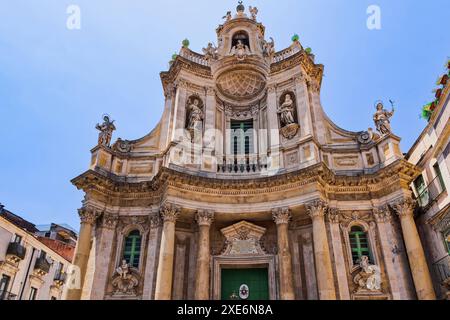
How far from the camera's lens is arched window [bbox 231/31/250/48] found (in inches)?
932

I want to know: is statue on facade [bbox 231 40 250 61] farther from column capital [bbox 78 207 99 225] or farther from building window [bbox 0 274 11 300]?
building window [bbox 0 274 11 300]

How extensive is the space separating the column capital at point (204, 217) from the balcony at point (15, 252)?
14.2m

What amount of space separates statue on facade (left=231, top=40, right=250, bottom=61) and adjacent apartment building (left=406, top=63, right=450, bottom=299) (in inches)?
384

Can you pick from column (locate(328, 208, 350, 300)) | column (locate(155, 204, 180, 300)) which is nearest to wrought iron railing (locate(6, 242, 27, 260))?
column (locate(155, 204, 180, 300))

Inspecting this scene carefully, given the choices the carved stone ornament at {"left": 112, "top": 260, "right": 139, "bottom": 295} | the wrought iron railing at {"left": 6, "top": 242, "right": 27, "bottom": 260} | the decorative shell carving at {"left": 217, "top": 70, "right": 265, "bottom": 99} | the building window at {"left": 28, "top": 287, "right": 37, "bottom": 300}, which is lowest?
the carved stone ornament at {"left": 112, "top": 260, "right": 139, "bottom": 295}

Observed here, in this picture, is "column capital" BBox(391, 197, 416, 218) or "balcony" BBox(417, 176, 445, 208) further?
"balcony" BBox(417, 176, 445, 208)

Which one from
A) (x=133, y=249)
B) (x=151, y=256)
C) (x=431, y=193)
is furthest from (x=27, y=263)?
(x=431, y=193)

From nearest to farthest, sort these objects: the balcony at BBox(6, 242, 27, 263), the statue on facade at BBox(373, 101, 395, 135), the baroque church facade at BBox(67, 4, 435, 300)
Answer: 1. the baroque church facade at BBox(67, 4, 435, 300)
2. the statue on facade at BBox(373, 101, 395, 135)
3. the balcony at BBox(6, 242, 27, 263)

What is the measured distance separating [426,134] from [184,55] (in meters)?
13.5

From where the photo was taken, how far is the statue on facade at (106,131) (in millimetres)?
18375

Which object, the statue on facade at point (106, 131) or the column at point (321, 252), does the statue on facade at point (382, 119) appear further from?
the statue on facade at point (106, 131)

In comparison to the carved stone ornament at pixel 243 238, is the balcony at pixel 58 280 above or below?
above

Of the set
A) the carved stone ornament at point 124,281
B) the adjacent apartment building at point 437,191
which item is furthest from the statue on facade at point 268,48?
the carved stone ornament at point 124,281

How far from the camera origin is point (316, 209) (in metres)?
15.3
